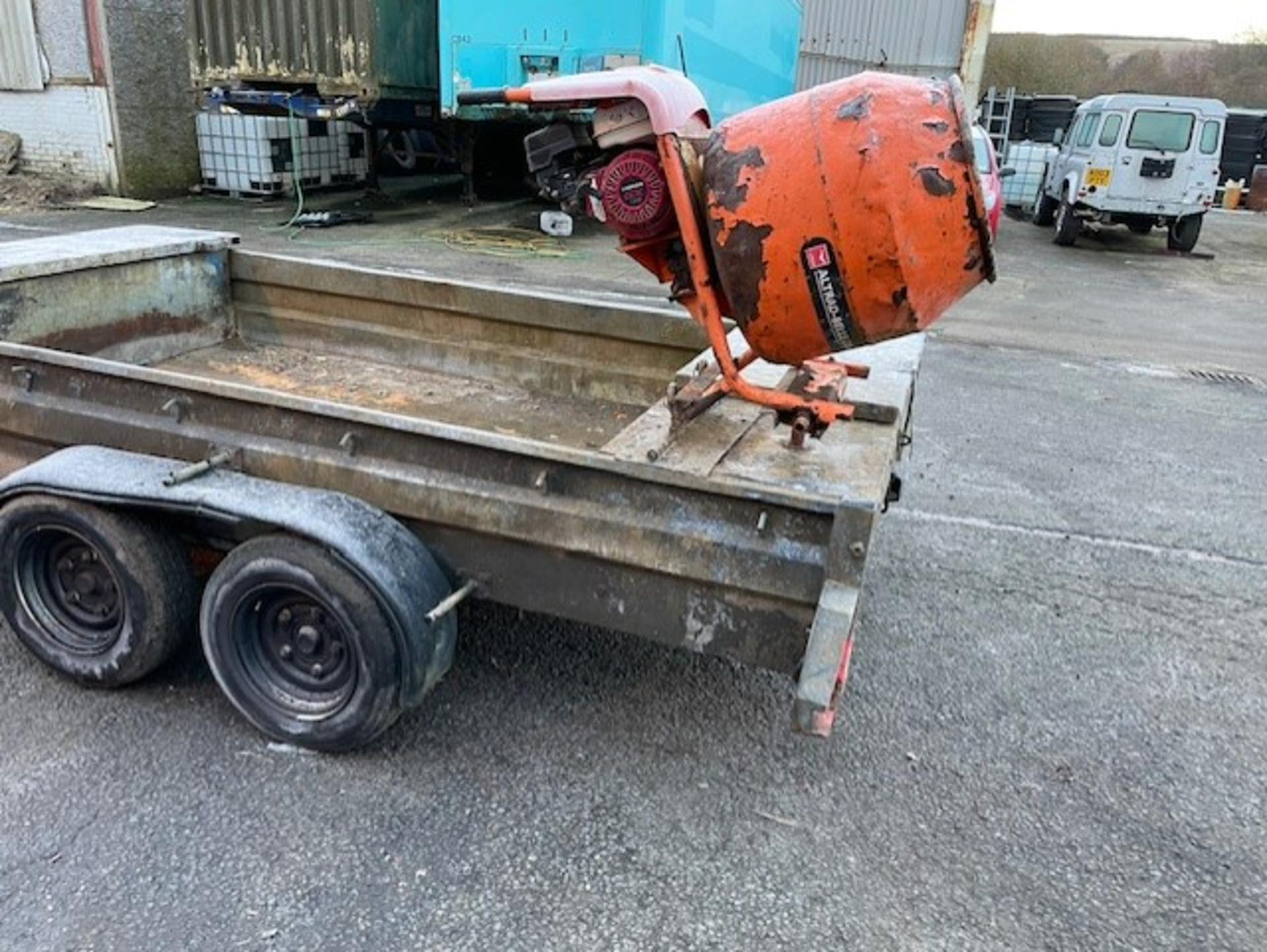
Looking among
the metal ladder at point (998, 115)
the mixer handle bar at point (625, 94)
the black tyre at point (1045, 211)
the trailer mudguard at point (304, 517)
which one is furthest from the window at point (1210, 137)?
the trailer mudguard at point (304, 517)

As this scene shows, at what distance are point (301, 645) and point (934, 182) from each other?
83.3 inches

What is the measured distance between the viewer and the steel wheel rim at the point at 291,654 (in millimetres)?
2791

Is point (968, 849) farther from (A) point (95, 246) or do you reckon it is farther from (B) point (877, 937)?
(A) point (95, 246)

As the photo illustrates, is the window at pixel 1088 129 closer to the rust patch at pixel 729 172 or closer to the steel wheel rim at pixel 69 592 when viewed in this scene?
the rust patch at pixel 729 172

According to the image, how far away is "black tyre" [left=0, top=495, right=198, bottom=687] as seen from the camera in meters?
2.86

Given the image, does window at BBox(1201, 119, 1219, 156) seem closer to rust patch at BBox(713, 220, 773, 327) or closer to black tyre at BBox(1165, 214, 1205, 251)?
black tyre at BBox(1165, 214, 1205, 251)

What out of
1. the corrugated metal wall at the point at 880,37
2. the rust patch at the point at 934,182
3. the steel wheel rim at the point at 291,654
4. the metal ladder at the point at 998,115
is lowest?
the steel wheel rim at the point at 291,654

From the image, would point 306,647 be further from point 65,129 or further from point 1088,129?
point 1088,129

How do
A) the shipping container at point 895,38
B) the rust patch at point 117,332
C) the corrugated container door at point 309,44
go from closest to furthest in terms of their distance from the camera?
the rust patch at point 117,332, the corrugated container door at point 309,44, the shipping container at point 895,38

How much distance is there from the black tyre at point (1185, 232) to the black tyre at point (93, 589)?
15.6 m

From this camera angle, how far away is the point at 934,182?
98.5 inches

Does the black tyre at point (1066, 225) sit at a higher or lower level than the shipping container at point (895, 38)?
lower

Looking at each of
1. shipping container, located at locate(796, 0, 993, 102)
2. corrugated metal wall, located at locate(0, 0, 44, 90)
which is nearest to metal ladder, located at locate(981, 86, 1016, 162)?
shipping container, located at locate(796, 0, 993, 102)

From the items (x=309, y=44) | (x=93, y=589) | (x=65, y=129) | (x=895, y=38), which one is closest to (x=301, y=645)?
(x=93, y=589)
